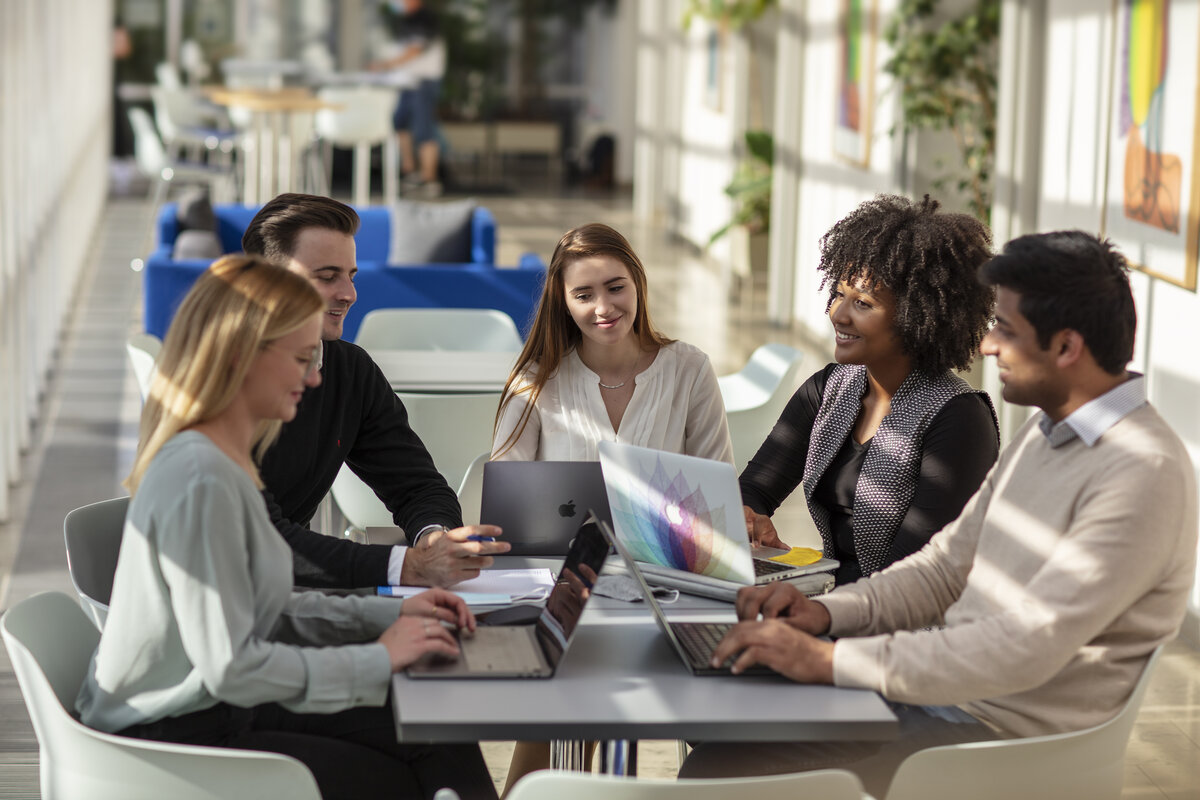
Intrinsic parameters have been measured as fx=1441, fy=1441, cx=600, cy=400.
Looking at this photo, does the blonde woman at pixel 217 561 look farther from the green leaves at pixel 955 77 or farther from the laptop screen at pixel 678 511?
the green leaves at pixel 955 77

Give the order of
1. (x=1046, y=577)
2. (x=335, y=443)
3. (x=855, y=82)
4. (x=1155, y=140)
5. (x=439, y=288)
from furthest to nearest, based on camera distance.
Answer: (x=855, y=82)
(x=439, y=288)
(x=1155, y=140)
(x=335, y=443)
(x=1046, y=577)

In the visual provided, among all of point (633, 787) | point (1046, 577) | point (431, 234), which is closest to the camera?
point (633, 787)

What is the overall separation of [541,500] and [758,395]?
2.00 meters

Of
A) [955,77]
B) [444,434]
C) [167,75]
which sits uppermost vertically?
[167,75]

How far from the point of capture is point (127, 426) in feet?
22.3

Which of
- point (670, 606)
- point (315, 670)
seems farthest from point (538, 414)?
point (315, 670)

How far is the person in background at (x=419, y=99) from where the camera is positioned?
55.7 feet

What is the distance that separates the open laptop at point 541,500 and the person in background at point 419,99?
14612mm

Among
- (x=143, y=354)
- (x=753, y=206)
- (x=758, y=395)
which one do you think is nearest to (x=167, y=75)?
(x=753, y=206)

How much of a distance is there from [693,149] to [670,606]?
1174 cm

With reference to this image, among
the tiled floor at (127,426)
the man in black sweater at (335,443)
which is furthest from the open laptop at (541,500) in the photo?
the tiled floor at (127,426)

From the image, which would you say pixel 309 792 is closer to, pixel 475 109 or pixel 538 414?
pixel 538 414

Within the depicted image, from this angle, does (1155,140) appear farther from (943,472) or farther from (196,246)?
(196,246)

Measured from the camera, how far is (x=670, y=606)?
91.6 inches
